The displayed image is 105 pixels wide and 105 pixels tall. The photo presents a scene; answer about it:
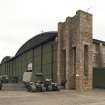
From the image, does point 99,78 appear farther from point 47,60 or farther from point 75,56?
point 47,60

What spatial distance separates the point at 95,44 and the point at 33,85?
573 inches

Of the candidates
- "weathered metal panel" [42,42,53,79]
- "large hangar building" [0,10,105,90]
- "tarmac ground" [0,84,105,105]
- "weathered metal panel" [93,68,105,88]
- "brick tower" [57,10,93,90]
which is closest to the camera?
"tarmac ground" [0,84,105,105]

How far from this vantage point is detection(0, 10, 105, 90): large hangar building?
32250 millimetres

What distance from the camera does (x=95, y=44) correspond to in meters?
39.3

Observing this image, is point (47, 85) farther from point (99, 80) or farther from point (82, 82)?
point (99, 80)

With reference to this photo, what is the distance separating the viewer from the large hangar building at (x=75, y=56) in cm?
3225

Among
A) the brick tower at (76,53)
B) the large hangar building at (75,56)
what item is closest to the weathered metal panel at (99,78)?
the large hangar building at (75,56)

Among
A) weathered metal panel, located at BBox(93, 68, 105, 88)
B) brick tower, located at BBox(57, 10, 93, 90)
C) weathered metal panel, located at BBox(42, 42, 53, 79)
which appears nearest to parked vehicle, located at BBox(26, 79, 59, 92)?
brick tower, located at BBox(57, 10, 93, 90)

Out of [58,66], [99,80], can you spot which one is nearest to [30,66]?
[58,66]

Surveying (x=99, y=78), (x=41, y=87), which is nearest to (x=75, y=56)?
(x=99, y=78)

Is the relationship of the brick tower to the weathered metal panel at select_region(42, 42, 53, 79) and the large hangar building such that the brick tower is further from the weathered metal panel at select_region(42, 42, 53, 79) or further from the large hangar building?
the weathered metal panel at select_region(42, 42, 53, 79)

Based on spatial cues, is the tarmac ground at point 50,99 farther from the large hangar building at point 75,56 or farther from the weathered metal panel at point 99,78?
the weathered metal panel at point 99,78

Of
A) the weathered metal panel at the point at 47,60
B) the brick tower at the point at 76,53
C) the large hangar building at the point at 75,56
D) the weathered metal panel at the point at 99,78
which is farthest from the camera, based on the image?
the weathered metal panel at the point at 47,60

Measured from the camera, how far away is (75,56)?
113 feet
